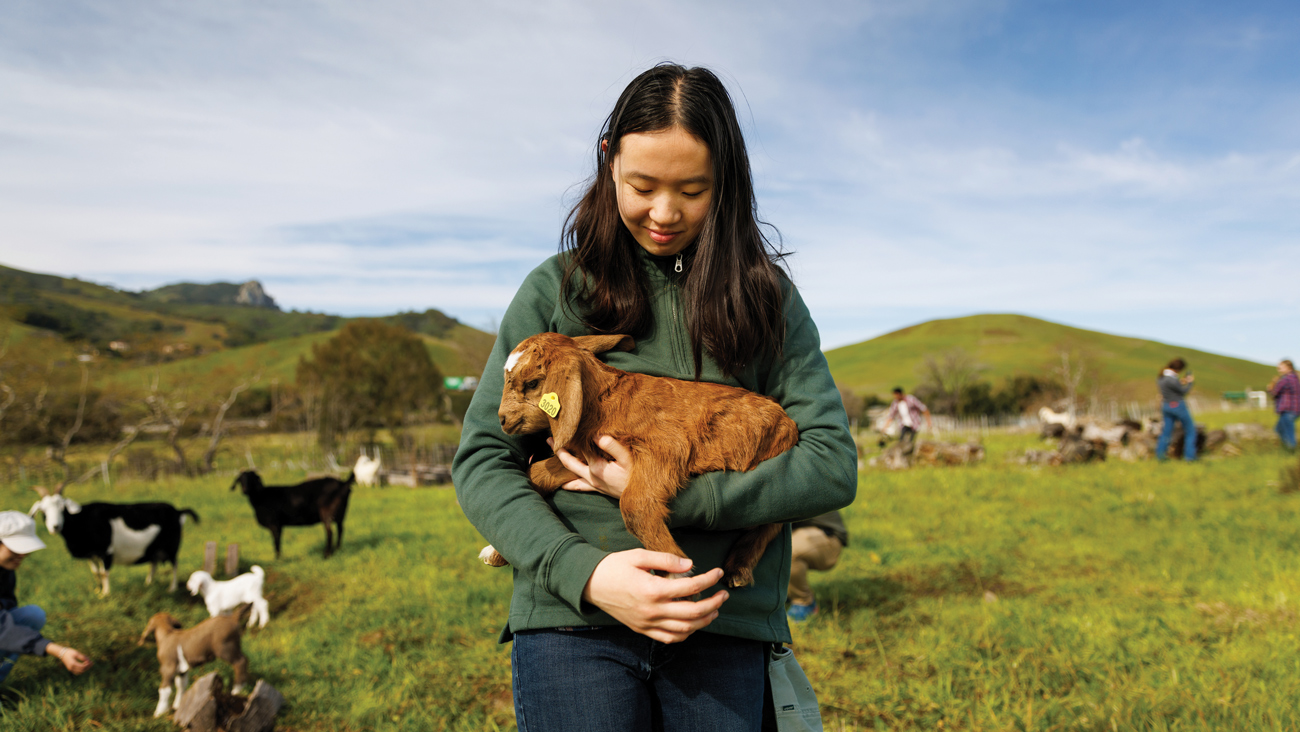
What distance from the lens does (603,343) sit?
1840mm

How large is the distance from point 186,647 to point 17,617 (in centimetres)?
142

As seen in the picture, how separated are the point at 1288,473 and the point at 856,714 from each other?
11531 millimetres

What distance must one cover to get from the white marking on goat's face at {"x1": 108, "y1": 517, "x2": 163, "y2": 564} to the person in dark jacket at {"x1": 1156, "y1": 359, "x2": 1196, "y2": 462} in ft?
59.8

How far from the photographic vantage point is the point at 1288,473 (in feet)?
35.8

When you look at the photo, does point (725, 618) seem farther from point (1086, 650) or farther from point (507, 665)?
point (1086, 650)

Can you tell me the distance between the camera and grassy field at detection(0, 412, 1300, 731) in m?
4.36

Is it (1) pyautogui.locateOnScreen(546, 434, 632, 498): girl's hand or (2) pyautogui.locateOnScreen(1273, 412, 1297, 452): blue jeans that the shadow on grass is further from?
(2) pyautogui.locateOnScreen(1273, 412, 1297, 452): blue jeans

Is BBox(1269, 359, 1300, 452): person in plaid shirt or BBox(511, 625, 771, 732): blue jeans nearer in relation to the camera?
BBox(511, 625, 771, 732): blue jeans

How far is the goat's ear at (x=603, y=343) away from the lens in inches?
71.7

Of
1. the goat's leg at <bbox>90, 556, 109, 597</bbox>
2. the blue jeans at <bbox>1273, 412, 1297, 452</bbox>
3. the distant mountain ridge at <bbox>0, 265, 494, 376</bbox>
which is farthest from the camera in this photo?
the distant mountain ridge at <bbox>0, 265, 494, 376</bbox>

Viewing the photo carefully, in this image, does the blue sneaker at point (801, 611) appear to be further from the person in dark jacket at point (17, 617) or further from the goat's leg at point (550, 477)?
the person in dark jacket at point (17, 617)

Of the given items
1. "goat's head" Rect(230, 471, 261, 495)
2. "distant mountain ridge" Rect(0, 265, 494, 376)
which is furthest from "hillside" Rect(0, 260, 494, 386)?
"goat's head" Rect(230, 471, 261, 495)

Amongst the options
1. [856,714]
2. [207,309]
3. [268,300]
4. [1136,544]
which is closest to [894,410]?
[1136,544]

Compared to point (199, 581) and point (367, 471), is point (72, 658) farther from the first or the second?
point (367, 471)
